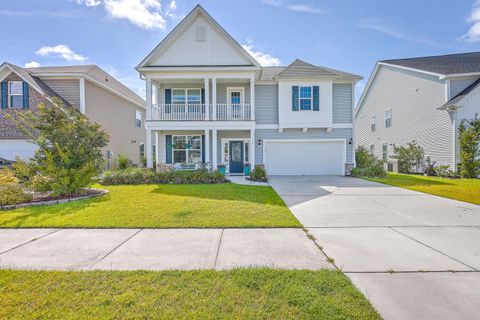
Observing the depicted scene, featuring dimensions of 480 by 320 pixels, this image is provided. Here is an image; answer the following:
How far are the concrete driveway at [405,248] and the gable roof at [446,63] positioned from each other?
1211 cm

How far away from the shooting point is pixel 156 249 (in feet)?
12.3

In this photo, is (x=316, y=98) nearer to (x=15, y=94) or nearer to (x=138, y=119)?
(x=138, y=119)

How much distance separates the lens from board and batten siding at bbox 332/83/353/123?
14.2m

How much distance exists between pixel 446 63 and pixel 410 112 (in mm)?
4139

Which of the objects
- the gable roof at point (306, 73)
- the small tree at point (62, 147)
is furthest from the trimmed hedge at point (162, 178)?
the gable roof at point (306, 73)

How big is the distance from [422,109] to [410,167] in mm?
4277

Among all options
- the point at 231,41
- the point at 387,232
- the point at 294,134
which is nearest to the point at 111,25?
the point at 231,41

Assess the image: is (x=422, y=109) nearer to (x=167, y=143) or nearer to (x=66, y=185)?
(x=167, y=143)

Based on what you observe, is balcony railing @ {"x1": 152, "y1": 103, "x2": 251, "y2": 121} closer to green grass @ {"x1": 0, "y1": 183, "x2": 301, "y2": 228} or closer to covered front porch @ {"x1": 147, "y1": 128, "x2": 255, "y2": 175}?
covered front porch @ {"x1": 147, "y1": 128, "x2": 255, "y2": 175}

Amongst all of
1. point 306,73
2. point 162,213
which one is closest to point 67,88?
point 162,213

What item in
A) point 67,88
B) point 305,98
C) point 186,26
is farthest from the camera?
point 67,88

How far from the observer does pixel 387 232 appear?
15.1 feet

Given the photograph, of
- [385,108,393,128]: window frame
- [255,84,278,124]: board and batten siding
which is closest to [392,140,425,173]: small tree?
[385,108,393,128]: window frame

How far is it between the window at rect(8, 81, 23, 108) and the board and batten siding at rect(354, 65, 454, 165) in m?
23.7
